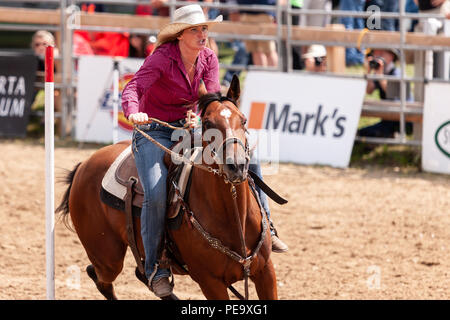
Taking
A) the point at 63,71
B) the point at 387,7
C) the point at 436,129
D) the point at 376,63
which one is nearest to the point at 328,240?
the point at 436,129

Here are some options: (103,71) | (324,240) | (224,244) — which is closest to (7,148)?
(103,71)

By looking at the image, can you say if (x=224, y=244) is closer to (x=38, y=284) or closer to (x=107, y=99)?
(x=38, y=284)

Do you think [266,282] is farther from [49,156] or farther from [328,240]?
[328,240]

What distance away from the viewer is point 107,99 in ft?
40.9

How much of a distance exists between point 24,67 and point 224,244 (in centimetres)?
Answer: 838

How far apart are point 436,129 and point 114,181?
5531 millimetres

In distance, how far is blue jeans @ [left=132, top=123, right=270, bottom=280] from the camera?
5.86 m

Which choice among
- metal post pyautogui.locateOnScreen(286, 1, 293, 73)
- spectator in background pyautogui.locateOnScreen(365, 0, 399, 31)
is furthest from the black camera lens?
metal post pyautogui.locateOnScreen(286, 1, 293, 73)

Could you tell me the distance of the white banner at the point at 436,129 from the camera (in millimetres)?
10445

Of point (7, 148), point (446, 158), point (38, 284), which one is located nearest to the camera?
point (38, 284)

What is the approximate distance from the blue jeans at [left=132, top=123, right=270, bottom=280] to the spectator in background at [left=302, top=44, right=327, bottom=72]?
6117mm

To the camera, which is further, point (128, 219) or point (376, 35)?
point (376, 35)

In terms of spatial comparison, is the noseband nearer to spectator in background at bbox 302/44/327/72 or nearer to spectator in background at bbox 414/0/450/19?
spectator in background at bbox 414/0/450/19

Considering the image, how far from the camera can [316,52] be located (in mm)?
12016
